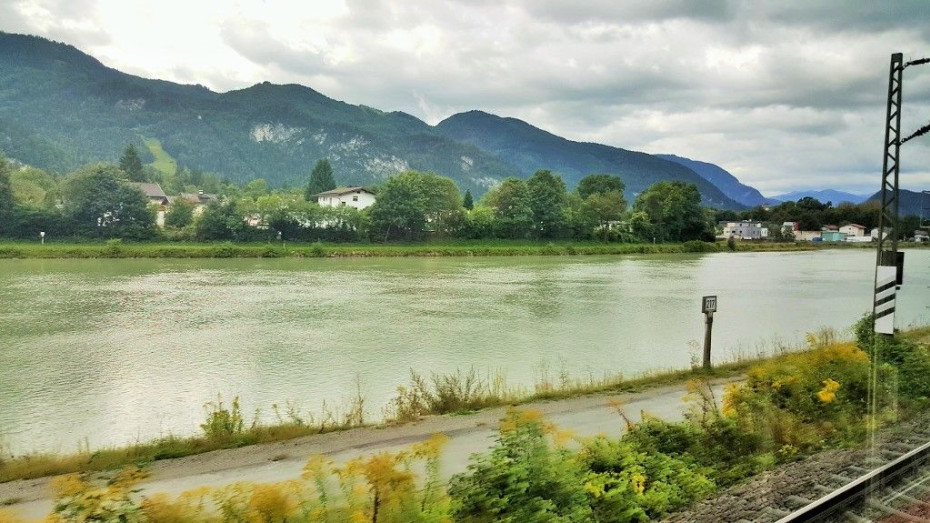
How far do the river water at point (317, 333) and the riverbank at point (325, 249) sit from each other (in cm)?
1489

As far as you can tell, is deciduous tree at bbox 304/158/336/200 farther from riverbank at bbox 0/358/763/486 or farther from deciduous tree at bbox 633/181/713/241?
riverbank at bbox 0/358/763/486

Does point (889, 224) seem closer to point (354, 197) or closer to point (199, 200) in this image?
point (354, 197)

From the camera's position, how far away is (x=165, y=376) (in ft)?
50.9

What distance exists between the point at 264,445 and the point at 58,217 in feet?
238

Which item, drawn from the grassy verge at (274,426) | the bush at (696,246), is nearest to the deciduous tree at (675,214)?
the bush at (696,246)

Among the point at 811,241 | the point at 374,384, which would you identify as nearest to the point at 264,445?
the point at 374,384

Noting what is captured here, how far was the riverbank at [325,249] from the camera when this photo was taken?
59750 millimetres

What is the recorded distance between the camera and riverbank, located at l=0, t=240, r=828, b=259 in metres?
59.8

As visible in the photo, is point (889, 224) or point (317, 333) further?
point (317, 333)

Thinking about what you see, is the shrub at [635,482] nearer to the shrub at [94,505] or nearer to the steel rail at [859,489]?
the steel rail at [859,489]

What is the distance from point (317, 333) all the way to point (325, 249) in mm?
47909

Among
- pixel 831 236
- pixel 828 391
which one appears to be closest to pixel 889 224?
pixel 828 391

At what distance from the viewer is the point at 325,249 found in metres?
68.2

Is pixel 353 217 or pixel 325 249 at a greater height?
pixel 353 217
